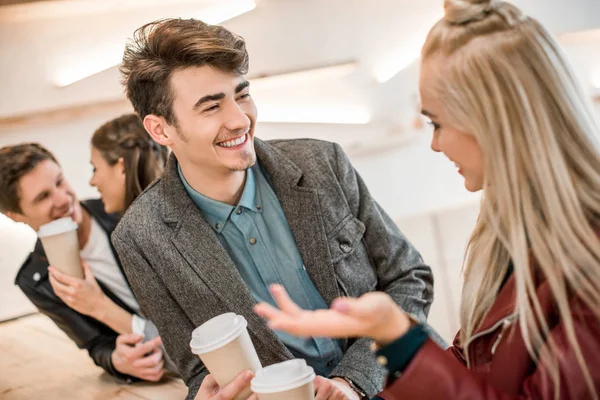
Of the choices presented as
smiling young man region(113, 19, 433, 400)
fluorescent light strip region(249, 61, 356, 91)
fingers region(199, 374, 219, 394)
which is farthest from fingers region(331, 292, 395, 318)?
fluorescent light strip region(249, 61, 356, 91)

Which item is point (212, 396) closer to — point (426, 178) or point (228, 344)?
point (228, 344)

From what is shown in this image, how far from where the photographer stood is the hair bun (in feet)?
3.45

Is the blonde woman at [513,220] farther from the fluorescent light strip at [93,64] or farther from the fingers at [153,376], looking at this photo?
the fluorescent light strip at [93,64]

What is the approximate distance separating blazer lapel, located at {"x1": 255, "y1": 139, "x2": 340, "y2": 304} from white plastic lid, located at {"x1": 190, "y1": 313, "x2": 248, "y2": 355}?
1.46 feet

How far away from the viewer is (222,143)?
1720mm

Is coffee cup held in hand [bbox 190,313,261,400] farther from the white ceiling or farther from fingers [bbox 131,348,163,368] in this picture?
the white ceiling

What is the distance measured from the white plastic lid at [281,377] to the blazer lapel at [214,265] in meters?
0.44

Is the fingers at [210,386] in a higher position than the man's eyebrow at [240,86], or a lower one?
lower

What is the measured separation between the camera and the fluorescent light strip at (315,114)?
3473 millimetres

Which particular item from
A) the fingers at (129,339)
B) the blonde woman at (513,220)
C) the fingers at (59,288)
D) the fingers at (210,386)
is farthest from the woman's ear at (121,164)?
the blonde woman at (513,220)

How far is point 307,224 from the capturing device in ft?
5.74

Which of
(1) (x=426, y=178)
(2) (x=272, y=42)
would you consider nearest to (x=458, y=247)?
(1) (x=426, y=178)

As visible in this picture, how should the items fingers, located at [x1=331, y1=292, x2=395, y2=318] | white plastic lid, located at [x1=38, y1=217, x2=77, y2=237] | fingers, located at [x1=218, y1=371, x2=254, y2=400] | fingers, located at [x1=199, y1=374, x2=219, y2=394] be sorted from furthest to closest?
white plastic lid, located at [x1=38, y1=217, x2=77, y2=237] < fingers, located at [x1=199, y1=374, x2=219, y2=394] < fingers, located at [x1=218, y1=371, x2=254, y2=400] < fingers, located at [x1=331, y1=292, x2=395, y2=318]

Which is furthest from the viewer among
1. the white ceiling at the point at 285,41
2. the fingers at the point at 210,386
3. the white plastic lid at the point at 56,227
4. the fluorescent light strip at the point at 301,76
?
the fluorescent light strip at the point at 301,76
